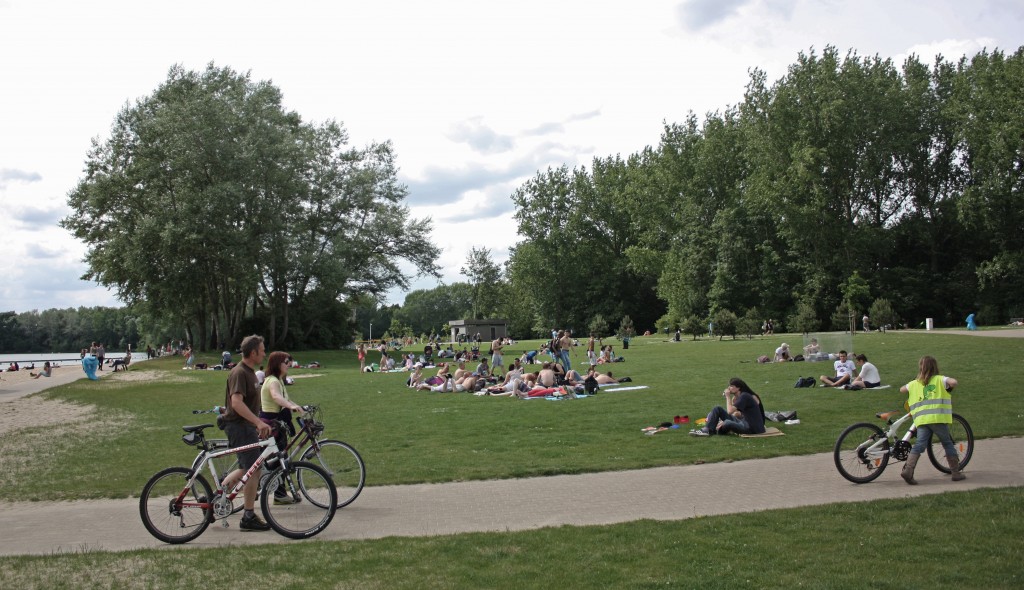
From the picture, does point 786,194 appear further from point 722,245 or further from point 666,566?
point 666,566

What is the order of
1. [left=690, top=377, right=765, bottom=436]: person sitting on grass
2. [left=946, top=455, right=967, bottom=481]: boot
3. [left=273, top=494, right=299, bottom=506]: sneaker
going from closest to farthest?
[left=273, top=494, right=299, bottom=506]: sneaker → [left=946, top=455, right=967, bottom=481]: boot → [left=690, top=377, right=765, bottom=436]: person sitting on grass

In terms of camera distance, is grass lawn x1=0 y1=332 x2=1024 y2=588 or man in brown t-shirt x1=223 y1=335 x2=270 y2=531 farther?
man in brown t-shirt x1=223 y1=335 x2=270 y2=531

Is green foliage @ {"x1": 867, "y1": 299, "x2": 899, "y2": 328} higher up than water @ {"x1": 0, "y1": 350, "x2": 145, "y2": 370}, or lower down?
higher up

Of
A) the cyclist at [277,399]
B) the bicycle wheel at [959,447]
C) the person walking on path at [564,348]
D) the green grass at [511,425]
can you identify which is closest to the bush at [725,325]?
the green grass at [511,425]

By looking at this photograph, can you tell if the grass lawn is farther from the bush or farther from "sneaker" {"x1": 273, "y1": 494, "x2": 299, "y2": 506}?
the bush

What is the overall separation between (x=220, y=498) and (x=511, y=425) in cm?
779

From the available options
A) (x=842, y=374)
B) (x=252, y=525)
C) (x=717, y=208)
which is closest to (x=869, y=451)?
(x=252, y=525)

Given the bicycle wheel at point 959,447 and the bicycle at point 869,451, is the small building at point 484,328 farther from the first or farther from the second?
the bicycle at point 869,451

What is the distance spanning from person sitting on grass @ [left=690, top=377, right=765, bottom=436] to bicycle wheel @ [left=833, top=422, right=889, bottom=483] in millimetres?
3462

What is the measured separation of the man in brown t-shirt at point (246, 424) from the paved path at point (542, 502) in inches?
9.3

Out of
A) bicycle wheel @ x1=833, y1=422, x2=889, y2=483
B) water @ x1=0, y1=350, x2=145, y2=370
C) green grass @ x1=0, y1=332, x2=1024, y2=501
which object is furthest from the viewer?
water @ x1=0, y1=350, x2=145, y2=370

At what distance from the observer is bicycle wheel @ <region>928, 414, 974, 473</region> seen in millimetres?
8750

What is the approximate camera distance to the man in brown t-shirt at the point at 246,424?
7.23 metres

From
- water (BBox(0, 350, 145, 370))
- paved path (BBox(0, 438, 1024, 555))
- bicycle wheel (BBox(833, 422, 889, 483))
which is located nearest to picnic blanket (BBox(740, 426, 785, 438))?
paved path (BBox(0, 438, 1024, 555))
